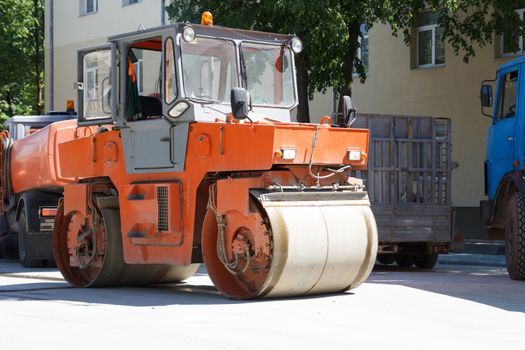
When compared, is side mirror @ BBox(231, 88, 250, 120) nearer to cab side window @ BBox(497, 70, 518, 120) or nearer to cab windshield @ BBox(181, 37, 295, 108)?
cab windshield @ BBox(181, 37, 295, 108)

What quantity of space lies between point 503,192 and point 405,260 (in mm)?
3318

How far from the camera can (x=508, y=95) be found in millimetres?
15789

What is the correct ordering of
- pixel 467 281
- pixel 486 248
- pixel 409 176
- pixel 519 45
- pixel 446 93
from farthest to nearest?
pixel 446 93
pixel 519 45
pixel 486 248
pixel 409 176
pixel 467 281

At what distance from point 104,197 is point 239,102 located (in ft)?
9.10

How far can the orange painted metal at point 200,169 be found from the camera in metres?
11.6

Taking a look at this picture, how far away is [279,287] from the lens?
38.0ft

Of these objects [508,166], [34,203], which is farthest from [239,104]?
[34,203]

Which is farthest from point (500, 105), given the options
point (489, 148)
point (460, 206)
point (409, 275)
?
point (460, 206)

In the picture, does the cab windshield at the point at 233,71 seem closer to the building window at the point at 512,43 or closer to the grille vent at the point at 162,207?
the grille vent at the point at 162,207

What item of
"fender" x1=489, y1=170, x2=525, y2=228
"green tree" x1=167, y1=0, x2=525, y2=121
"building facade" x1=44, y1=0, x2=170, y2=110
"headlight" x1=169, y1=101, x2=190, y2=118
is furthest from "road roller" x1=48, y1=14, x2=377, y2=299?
"building facade" x1=44, y1=0, x2=170, y2=110

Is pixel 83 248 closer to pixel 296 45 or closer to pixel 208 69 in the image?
pixel 208 69

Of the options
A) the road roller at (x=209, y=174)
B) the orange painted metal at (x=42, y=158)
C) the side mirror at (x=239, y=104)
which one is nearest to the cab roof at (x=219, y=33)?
the road roller at (x=209, y=174)

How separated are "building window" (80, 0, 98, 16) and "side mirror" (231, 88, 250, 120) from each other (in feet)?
96.2

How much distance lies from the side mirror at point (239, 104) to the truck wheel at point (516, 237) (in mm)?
4990
